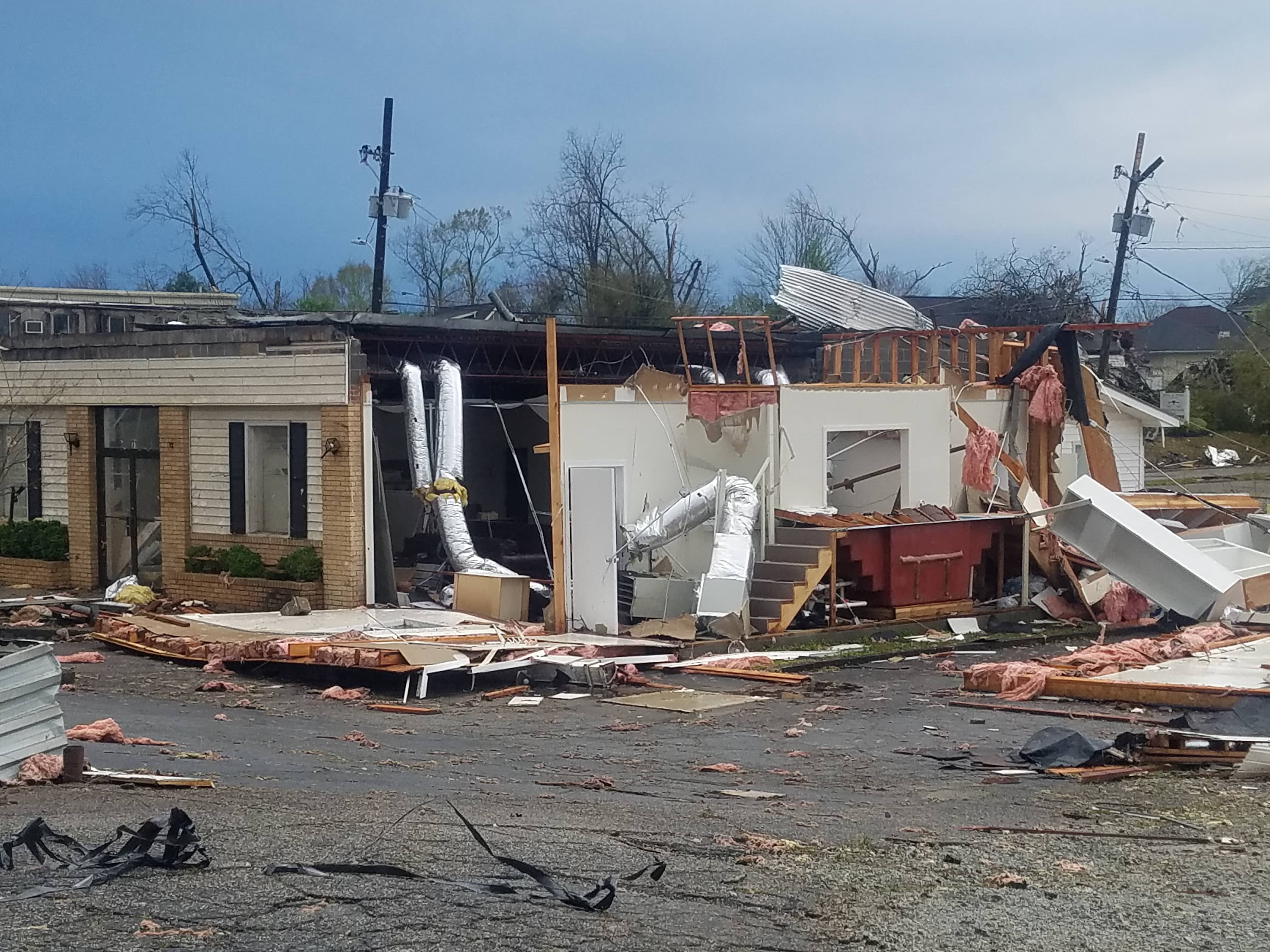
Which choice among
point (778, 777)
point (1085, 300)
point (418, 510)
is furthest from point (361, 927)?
point (1085, 300)

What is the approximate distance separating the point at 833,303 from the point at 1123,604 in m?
7.20

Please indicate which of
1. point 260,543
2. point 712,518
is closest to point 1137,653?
point 712,518

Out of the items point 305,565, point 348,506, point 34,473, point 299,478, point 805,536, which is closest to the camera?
point 805,536

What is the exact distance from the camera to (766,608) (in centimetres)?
1728

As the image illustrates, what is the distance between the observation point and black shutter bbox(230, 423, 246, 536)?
19594 millimetres

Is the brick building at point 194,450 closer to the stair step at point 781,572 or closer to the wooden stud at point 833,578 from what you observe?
Result: the stair step at point 781,572

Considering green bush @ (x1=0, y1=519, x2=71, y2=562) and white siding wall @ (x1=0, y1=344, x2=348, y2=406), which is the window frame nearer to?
white siding wall @ (x1=0, y1=344, x2=348, y2=406)

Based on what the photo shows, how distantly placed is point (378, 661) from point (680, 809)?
638 cm

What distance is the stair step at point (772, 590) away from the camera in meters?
17.3

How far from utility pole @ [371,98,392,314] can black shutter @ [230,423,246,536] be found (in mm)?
10552

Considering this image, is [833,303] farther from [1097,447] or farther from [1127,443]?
[1127,443]

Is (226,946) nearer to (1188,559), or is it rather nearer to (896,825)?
(896,825)

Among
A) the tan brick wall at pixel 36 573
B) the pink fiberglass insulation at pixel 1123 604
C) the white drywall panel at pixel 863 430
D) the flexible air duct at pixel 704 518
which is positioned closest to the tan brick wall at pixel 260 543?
the tan brick wall at pixel 36 573

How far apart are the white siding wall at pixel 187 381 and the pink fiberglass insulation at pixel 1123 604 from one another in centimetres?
1087
